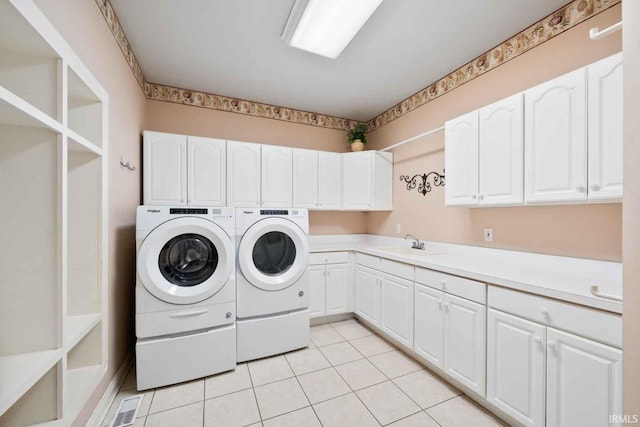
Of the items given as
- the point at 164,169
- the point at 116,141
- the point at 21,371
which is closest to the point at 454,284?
the point at 21,371

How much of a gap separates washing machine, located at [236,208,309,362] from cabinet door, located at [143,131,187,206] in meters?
0.76

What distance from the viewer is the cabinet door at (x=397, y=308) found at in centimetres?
218

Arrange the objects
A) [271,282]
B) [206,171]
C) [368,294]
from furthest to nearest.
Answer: [368,294], [206,171], [271,282]

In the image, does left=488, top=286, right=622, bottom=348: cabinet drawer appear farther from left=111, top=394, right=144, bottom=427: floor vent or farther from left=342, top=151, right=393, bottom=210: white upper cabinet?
left=111, top=394, right=144, bottom=427: floor vent

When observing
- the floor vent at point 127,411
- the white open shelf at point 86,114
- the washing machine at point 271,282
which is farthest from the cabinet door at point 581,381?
the white open shelf at point 86,114

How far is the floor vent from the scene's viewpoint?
5.07 ft

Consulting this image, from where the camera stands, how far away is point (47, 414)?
3.22 feet

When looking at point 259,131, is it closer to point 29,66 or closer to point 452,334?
point 29,66

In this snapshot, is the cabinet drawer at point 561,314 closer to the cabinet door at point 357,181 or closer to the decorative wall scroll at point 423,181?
the decorative wall scroll at point 423,181

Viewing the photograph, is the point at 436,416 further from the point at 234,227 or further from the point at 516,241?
the point at 234,227

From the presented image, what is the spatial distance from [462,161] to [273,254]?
1.80 metres

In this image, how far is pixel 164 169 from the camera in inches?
96.7

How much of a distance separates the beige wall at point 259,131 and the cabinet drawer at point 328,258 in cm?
61

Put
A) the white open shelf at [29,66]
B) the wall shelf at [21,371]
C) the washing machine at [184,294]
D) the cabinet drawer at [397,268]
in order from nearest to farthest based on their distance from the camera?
the wall shelf at [21,371], the white open shelf at [29,66], the washing machine at [184,294], the cabinet drawer at [397,268]
